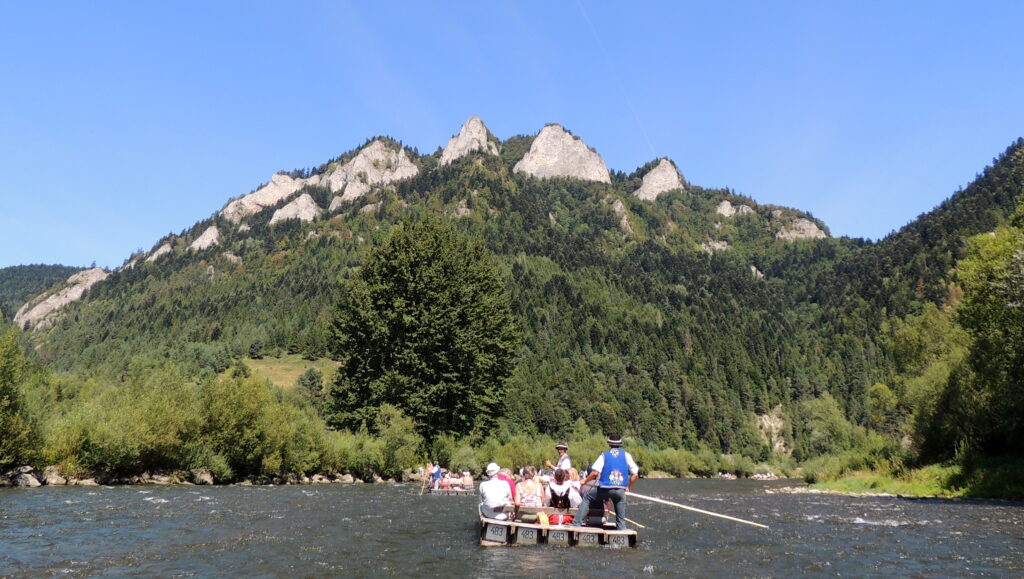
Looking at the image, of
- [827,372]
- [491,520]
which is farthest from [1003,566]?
[827,372]

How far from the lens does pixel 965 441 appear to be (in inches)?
1560

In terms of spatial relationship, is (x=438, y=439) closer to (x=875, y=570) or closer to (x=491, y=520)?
(x=491, y=520)

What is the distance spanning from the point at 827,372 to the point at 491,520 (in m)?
204

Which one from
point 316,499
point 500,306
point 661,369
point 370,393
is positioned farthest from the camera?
point 661,369

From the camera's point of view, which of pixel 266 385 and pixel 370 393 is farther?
pixel 370 393

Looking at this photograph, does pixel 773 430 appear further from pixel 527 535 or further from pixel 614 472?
pixel 527 535

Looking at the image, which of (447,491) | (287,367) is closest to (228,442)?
(447,491)

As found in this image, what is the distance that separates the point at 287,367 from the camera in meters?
154

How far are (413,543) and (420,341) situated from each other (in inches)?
1206

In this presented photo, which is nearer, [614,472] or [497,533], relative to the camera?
[497,533]

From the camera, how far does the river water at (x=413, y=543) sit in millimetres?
12312

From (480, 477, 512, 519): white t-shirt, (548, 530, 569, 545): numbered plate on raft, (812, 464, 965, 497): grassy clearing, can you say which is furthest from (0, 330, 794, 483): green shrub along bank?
(812, 464, 965, 497): grassy clearing

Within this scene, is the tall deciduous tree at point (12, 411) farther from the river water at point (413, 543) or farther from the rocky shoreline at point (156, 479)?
the river water at point (413, 543)

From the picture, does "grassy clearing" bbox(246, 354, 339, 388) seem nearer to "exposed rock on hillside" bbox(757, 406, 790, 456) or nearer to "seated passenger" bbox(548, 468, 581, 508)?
"exposed rock on hillside" bbox(757, 406, 790, 456)
